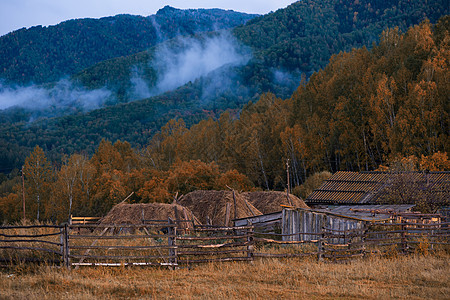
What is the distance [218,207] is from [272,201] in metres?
5.84

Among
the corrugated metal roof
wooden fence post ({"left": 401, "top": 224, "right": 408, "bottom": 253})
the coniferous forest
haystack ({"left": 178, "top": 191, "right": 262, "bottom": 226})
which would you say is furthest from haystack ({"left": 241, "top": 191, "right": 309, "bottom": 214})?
wooden fence post ({"left": 401, "top": 224, "right": 408, "bottom": 253})

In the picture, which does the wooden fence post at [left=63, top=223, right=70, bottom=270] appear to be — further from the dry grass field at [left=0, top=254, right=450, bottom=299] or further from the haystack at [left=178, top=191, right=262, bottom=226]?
the haystack at [left=178, top=191, right=262, bottom=226]

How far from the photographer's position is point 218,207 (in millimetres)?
37312

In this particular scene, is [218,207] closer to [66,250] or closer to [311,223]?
[311,223]

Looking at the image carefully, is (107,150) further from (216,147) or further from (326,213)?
(326,213)

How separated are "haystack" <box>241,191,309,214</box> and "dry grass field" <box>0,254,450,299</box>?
21216 millimetres

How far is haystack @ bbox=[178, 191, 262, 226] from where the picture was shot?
36562 mm

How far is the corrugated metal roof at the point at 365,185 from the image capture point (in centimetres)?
3767

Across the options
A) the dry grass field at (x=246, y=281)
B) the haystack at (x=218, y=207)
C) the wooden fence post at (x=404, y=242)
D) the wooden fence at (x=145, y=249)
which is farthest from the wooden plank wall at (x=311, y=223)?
the dry grass field at (x=246, y=281)

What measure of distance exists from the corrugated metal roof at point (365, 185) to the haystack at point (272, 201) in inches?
129

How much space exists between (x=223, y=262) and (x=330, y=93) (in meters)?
54.1

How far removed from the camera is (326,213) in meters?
26.0

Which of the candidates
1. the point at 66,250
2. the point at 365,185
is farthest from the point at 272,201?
the point at 66,250

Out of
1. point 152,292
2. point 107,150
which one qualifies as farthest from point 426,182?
point 107,150
